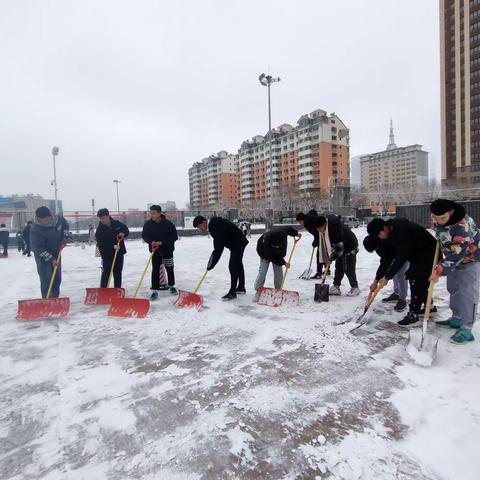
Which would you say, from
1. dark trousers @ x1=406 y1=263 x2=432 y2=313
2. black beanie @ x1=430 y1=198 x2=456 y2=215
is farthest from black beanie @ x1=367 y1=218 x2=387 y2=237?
black beanie @ x1=430 y1=198 x2=456 y2=215

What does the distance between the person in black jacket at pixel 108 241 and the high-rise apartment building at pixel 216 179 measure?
93.0 m

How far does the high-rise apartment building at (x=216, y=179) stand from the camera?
10419 centimetres

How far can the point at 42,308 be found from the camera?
4582 mm

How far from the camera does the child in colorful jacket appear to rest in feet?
10.2

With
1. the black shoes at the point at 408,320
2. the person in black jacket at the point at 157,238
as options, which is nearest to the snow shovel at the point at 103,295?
the person in black jacket at the point at 157,238

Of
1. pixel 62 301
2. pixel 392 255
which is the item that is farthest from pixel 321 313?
pixel 62 301

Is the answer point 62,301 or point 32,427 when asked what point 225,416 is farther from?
point 62,301

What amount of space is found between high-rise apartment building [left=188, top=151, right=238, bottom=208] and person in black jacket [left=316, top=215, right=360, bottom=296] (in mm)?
93362

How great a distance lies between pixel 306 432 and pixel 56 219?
5.29 meters

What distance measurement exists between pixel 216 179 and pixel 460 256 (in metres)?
107

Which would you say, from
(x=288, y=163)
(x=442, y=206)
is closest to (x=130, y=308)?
(x=442, y=206)

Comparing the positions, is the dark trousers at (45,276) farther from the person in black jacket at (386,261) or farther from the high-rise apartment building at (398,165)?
the high-rise apartment building at (398,165)

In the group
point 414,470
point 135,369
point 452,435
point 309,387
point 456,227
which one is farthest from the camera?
point 456,227

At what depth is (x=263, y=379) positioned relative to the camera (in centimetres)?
269
